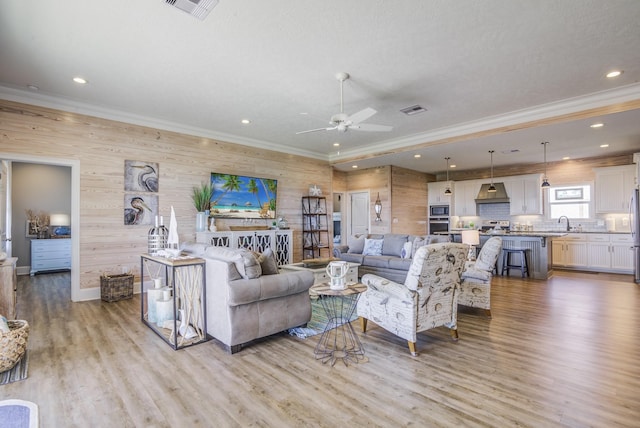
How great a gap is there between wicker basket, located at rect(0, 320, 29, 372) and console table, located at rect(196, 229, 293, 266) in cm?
331

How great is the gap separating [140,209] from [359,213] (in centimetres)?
590

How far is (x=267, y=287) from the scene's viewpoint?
3111mm

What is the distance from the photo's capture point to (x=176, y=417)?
6.62 feet

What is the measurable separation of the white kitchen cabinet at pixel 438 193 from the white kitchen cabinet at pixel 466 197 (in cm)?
19

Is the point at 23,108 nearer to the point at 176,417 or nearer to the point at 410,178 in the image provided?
the point at 176,417

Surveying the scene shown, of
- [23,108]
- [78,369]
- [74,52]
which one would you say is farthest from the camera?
[23,108]

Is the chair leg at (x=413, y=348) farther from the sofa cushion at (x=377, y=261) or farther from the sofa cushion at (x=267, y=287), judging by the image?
the sofa cushion at (x=377, y=261)

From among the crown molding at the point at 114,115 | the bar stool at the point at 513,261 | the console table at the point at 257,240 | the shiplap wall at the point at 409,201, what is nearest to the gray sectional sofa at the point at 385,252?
the console table at the point at 257,240

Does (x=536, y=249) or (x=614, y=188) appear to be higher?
(x=614, y=188)

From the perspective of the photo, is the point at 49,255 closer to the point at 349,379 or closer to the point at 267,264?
the point at 267,264

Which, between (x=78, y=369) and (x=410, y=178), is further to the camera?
(x=410, y=178)

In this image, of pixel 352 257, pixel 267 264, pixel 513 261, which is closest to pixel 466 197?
pixel 513 261

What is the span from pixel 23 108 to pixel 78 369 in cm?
395

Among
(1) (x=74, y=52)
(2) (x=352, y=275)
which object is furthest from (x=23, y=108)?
(2) (x=352, y=275)
